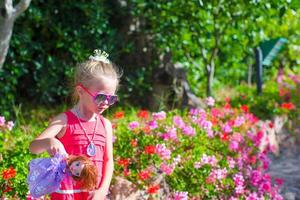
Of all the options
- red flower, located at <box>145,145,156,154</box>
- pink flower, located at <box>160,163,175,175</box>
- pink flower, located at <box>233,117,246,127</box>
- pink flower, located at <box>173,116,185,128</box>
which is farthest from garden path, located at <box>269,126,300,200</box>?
red flower, located at <box>145,145,156,154</box>

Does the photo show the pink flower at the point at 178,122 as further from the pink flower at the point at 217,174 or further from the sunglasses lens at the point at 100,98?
the sunglasses lens at the point at 100,98

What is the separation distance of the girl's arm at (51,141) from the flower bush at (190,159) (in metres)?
1.53

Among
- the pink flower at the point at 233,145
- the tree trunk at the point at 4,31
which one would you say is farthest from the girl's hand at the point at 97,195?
the pink flower at the point at 233,145

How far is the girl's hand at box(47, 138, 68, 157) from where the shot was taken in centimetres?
312

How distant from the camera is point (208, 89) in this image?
7.91 meters

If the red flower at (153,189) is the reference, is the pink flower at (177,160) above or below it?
above

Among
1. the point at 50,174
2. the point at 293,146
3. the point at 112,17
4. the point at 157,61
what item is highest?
the point at 112,17

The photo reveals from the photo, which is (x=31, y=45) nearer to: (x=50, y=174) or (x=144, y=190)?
(x=144, y=190)

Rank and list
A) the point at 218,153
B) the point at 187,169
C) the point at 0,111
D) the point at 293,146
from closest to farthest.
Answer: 1. the point at 187,169
2. the point at 218,153
3. the point at 0,111
4. the point at 293,146

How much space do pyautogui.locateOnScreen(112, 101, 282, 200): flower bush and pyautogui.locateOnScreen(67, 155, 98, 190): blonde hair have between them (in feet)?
5.32

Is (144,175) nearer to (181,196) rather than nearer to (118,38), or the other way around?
(181,196)

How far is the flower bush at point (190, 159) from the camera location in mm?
5008

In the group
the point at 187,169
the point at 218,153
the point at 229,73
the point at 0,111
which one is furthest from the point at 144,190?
the point at 229,73

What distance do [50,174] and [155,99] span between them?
4.78m
